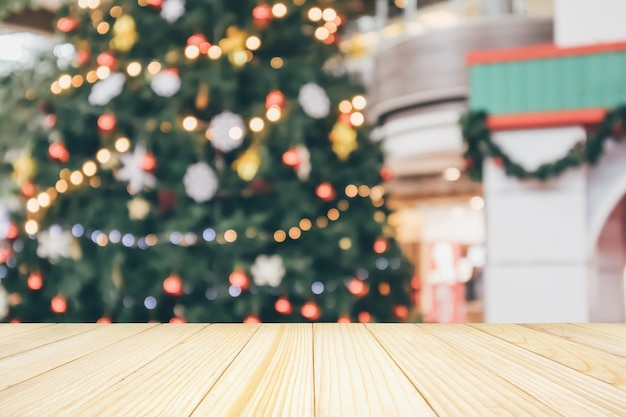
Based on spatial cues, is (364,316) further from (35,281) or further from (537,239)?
(35,281)

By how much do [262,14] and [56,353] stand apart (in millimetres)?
2389

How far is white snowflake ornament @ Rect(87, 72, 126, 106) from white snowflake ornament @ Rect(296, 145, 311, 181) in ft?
3.44

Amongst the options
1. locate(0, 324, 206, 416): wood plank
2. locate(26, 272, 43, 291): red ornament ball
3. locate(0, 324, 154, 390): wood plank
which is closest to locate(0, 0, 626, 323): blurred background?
locate(26, 272, 43, 291): red ornament ball

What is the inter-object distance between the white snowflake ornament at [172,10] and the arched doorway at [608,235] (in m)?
2.65

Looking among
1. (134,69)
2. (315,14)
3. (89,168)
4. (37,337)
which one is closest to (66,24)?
(134,69)

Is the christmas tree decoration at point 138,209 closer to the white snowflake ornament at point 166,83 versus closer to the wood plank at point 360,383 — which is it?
the white snowflake ornament at point 166,83

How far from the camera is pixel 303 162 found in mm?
3014

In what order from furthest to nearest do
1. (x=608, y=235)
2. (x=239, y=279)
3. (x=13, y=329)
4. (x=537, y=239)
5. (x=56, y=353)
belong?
(x=608, y=235) → (x=537, y=239) → (x=239, y=279) → (x=13, y=329) → (x=56, y=353)

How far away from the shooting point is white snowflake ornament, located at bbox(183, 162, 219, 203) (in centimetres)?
292

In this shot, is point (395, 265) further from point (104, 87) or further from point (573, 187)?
point (104, 87)

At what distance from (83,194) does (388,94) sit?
4844mm

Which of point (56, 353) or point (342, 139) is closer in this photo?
point (56, 353)

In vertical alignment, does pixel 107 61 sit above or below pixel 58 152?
above

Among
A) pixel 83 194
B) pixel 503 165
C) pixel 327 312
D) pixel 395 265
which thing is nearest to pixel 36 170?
pixel 83 194
